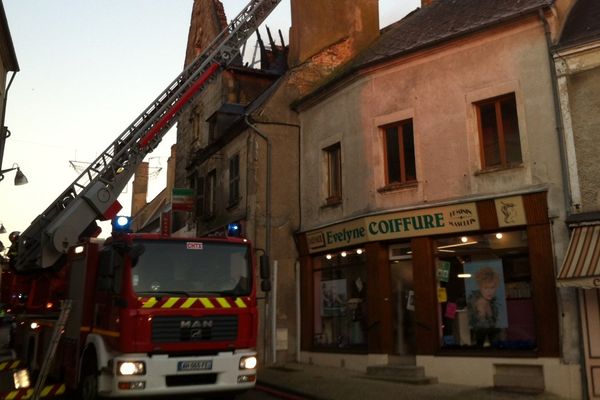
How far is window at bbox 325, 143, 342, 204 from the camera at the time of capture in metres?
14.3

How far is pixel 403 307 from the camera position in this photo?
12.3 meters

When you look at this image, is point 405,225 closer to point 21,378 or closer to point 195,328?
point 195,328

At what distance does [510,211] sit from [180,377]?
6.78m

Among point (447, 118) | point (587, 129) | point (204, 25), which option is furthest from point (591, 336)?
point (204, 25)

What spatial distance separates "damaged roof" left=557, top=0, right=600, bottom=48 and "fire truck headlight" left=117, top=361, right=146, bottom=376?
9.06 m

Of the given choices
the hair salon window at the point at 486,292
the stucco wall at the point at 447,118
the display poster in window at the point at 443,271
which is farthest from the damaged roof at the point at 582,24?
the display poster in window at the point at 443,271

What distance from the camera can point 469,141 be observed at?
37.2ft

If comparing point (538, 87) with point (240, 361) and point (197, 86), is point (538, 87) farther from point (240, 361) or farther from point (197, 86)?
point (197, 86)

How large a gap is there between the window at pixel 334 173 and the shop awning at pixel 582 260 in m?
6.11

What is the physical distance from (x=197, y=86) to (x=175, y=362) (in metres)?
9.66

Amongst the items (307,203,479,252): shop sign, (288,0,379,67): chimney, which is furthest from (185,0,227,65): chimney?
(307,203,479,252): shop sign

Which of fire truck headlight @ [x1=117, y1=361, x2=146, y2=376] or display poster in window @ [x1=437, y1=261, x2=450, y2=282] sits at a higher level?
display poster in window @ [x1=437, y1=261, x2=450, y2=282]

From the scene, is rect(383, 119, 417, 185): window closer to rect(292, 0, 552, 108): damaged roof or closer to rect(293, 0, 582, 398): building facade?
rect(293, 0, 582, 398): building facade

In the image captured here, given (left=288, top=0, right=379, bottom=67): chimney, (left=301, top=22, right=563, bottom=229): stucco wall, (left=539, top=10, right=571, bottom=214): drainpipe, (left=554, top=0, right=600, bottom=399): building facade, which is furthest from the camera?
(left=288, top=0, right=379, bottom=67): chimney
